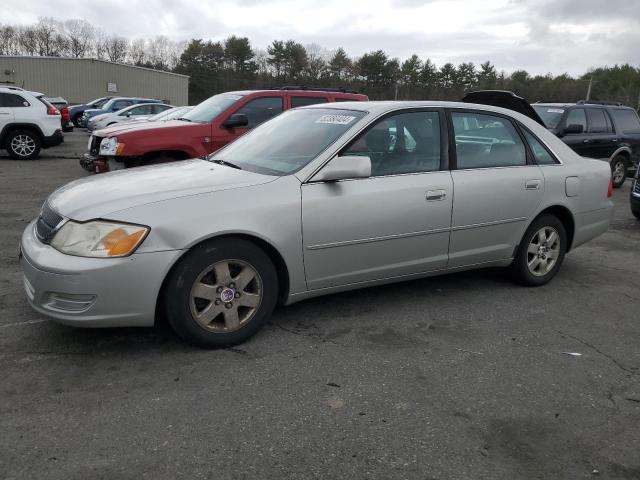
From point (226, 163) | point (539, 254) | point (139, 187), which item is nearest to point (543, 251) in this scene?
point (539, 254)

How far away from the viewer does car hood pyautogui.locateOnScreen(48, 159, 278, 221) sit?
3262 millimetres

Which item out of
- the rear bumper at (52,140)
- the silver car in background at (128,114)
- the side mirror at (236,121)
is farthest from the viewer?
the silver car in background at (128,114)

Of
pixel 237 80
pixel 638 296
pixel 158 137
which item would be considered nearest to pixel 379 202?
pixel 638 296

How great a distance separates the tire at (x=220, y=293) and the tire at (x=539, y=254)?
7.78 ft

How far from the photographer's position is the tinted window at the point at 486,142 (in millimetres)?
4391

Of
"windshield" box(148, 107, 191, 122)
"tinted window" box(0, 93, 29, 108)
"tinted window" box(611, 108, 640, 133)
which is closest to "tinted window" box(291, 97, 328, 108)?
"windshield" box(148, 107, 191, 122)

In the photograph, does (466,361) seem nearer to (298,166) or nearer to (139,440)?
(298,166)

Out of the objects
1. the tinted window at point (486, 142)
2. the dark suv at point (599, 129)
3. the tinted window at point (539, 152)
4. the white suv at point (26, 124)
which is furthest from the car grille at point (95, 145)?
Result: the dark suv at point (599, 129)

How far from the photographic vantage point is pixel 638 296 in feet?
16.0

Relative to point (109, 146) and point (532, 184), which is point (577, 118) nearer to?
point (532, 184)

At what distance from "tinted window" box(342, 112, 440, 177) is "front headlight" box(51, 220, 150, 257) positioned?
5.09 feet

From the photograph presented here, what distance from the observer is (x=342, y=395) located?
2988 mm

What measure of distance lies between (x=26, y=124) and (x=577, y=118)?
40.1 ft

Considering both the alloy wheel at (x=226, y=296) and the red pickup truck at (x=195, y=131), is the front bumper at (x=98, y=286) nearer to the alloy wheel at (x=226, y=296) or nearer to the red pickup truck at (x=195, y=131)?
the alloy wheel at (x=226, y=296)
